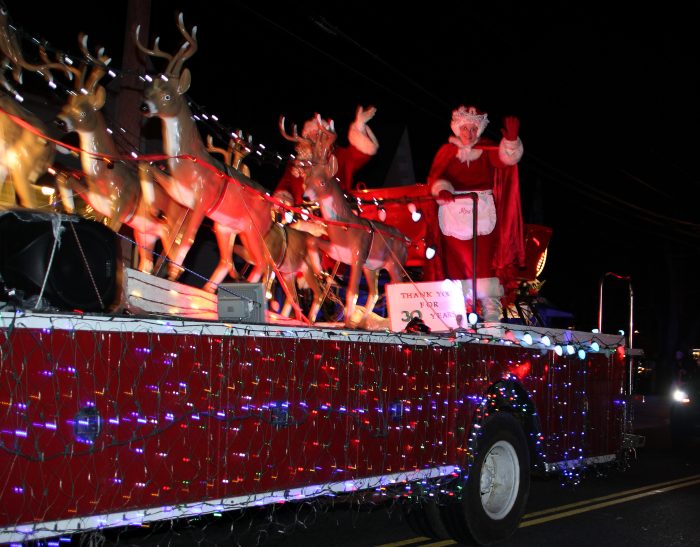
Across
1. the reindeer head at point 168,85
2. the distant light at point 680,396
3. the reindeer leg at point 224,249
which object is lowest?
the distant light at point 680,396

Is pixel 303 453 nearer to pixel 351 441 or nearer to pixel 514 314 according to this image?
pixel 351 441

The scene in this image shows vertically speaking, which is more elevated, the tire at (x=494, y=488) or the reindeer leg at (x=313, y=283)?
the reindeer leg at (x=313, y=283)

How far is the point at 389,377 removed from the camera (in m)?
5.78

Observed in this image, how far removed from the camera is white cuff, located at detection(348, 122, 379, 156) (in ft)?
30.6

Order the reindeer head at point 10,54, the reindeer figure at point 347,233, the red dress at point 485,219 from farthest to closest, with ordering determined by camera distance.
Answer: the red dress at point 485,219
the reindeer figure at point 347,233
the reindeer head at point 10,54

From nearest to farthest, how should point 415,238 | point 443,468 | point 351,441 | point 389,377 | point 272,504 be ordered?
1. point 272,504
2. point 351,441
3. point 389,377
4. point 443,468
5. point 415,238

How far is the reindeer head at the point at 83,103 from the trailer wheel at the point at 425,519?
416 cm

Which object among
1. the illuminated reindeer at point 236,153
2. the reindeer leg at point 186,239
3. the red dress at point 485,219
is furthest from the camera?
the red dress at point 485,219

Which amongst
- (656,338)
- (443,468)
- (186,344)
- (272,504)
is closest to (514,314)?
(443,468)

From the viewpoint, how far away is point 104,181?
7.46 metres

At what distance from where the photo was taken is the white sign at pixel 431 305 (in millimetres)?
7441

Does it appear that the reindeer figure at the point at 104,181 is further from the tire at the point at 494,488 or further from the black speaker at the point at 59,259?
the tire at the point at 494,488

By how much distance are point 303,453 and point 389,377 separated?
3.34 ft

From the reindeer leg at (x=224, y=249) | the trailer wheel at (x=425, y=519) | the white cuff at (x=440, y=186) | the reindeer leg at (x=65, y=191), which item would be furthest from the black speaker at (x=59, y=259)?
the white cuff at (x=440, y=186)
